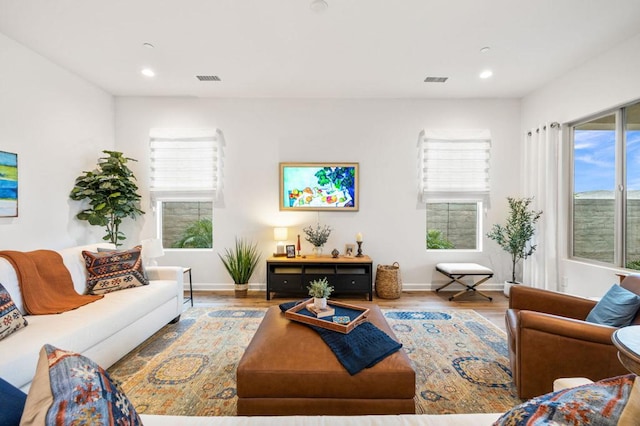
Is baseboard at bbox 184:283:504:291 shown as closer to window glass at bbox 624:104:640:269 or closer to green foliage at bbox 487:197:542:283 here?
green foliage at bbox 487:197:542:283

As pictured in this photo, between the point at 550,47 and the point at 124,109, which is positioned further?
the point at 124,109

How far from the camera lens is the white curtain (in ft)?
12.3

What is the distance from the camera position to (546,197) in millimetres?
3816

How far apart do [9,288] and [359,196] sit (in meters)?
3.71

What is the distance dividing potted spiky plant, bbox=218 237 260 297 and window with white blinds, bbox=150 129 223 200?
956 millimetres

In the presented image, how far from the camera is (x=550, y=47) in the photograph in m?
3.00

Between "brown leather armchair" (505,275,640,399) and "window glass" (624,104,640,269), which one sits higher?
"window glass" (624,104,640,269)

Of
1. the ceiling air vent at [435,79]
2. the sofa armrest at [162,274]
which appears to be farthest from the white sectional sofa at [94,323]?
the ceiling air vent at [435,79]

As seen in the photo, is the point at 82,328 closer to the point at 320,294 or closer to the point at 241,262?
the point at 320,294

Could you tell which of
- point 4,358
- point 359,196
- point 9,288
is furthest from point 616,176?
point 9,288

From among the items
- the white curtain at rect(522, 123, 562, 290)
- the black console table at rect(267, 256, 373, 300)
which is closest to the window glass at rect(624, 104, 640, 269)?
the white curtain at rect(522, 123, 562, 290)

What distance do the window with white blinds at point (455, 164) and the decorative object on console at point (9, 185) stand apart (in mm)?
4783

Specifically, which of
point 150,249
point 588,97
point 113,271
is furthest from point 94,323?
point 588,97

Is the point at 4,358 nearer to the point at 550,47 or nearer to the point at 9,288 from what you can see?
the point at 9,288
